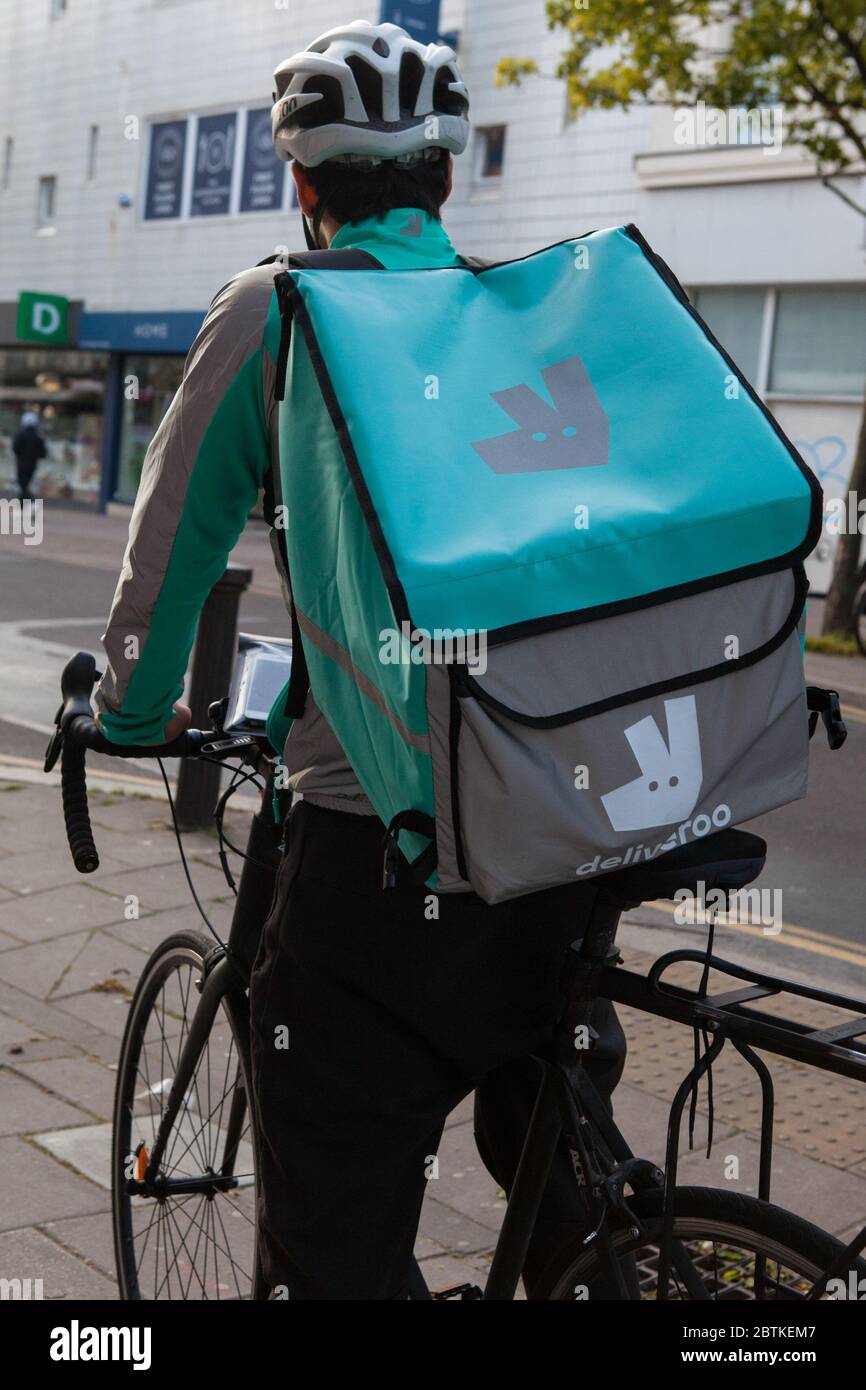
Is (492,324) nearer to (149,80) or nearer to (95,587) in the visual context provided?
(95,587)

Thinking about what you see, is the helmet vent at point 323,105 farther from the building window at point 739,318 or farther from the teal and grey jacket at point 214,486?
the building window at point 739,318

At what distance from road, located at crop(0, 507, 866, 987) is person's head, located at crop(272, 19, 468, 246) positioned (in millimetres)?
3744

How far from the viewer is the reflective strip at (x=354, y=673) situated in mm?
1596

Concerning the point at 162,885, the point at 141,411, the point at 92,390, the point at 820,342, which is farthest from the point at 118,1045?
the point at 92,390

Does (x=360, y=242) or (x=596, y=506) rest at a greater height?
(x=360, y=242)

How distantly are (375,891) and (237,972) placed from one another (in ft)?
1.86

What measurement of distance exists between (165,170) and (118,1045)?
90.8ft

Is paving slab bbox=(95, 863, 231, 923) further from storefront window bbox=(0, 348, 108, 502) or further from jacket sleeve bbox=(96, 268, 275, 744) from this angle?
storefront window bbox=(0, 348, 108, 502)

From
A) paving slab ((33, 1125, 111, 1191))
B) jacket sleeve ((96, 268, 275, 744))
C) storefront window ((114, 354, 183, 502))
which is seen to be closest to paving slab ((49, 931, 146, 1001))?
paving slab ((33, 1125, 111, 1191))

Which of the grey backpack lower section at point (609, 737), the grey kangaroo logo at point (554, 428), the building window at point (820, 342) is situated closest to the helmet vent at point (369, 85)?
the grey kangaroo logo at point (554, 428)

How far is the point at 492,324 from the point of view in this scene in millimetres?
1752

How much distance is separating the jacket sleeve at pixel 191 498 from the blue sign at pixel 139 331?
1021 inches
